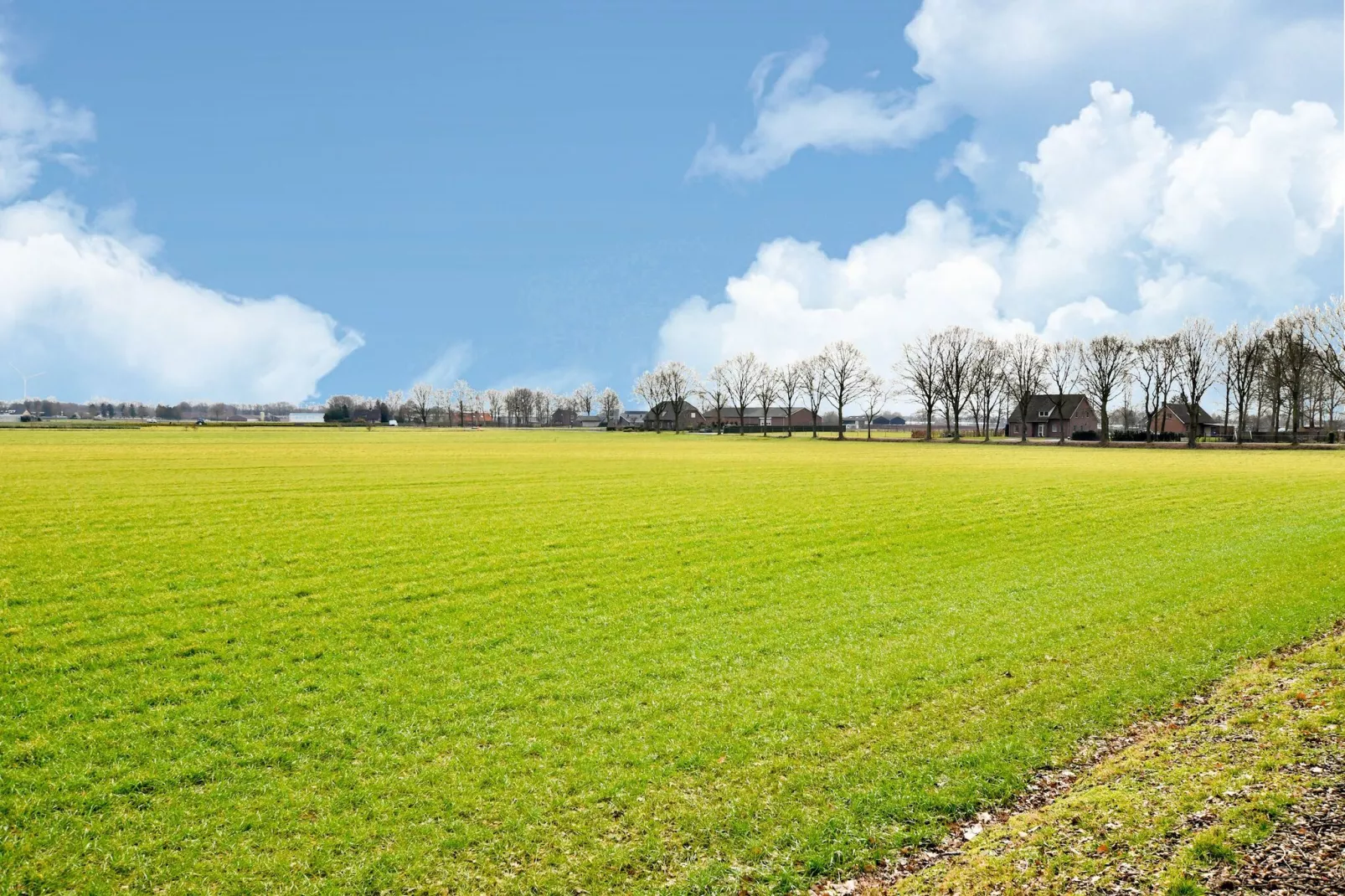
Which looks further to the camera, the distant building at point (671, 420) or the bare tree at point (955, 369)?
the distant building at point (671, 420)

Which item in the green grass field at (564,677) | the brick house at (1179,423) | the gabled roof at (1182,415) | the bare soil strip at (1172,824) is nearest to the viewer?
the bare soil strip at (1172,824)

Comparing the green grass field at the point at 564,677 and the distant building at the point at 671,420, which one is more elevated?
the distant building at the point at 671,420

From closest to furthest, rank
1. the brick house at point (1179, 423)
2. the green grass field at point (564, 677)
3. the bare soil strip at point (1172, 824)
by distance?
the bare soil strip at point (1172, 824), the green grass field at point (564, 677), the brick house at point (1179, 423)

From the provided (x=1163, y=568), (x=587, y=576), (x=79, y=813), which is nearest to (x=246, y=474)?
(x=587, y=576)

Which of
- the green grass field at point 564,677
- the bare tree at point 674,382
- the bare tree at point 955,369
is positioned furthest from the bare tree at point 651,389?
the green grass field at point 564,677

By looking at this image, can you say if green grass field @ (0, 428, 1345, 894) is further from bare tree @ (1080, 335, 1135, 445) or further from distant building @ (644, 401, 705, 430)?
distant building @ (644, 401, 705, 430)

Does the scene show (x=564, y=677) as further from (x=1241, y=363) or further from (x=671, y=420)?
(x=671, y=420)

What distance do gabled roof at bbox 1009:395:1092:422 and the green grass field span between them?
370ft

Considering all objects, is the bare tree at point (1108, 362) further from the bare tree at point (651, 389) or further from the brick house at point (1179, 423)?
the bare tree at point (651, 389)

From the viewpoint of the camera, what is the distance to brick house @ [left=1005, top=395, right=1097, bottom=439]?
127 m

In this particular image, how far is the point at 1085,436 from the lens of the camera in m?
109

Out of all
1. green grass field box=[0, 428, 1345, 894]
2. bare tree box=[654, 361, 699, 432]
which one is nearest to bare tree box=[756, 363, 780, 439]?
bare tree box=[654, 361, 699, 432]

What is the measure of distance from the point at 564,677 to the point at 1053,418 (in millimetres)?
134977

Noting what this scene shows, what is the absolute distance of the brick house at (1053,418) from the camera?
127 metres
